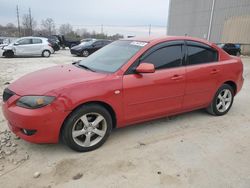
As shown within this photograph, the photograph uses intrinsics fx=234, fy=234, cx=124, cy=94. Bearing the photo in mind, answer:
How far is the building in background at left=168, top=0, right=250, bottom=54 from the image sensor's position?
88.1 ft

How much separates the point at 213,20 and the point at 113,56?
33.2 metres

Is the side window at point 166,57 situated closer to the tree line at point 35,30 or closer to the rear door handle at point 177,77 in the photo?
the rear door handle at point 177,77

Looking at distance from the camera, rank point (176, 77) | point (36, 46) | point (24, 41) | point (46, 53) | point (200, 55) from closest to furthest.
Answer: point (176, 77) → point (200, 55) → point (24, 41) → point (36, 46) → point (46, 53)

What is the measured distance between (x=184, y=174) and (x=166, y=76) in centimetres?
153

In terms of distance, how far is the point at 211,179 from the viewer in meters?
2.66

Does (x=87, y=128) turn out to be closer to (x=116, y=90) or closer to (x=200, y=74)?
(x=116, y=90)

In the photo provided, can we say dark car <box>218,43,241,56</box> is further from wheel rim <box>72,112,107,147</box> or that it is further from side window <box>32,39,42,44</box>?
wheel rim <box>72,112,107,147</box>

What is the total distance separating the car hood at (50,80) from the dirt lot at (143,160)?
0.85 m

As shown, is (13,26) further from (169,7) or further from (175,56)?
(175,56)

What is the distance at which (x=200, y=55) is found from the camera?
165 inches

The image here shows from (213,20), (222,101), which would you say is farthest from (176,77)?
(213,20)

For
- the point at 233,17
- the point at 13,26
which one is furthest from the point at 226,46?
the point at 13,26

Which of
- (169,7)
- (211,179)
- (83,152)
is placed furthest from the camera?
(169,7)

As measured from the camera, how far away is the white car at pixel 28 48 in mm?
15631
